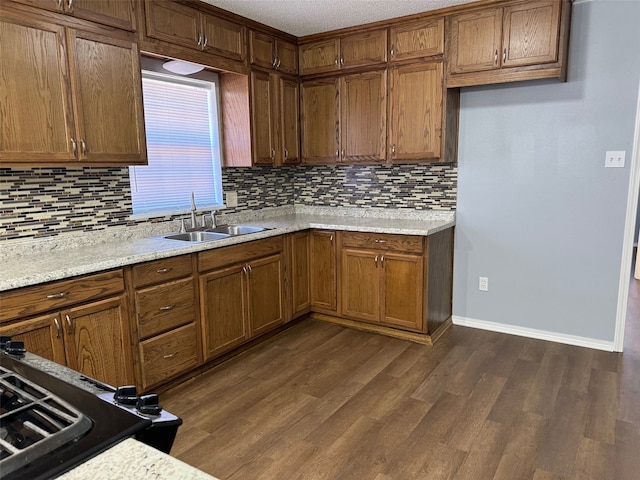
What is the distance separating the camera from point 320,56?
12.5 ft

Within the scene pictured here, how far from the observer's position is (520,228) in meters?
3.41

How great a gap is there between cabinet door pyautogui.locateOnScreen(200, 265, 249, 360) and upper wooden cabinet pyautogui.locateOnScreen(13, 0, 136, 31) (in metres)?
1.52

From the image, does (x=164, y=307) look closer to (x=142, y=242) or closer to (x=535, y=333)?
(x=142, y=242)

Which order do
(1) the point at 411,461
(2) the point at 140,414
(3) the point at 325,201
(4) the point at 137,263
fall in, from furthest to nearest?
(3) the point at 325,201, (4) the point at 137,263, (1) the point at 411,461, (2) the point at 140,414

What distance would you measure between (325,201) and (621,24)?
2.58 meters

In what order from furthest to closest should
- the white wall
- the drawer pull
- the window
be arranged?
the window, the white wall, the drawer pull

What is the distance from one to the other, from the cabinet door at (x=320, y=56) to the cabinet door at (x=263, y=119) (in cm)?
44

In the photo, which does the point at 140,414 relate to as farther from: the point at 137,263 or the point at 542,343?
the point at 542,343

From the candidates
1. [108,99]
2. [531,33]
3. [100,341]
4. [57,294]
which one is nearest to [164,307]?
[100,341]

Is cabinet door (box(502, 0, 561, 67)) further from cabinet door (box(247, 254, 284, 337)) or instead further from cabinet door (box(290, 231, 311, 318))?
Result: cabinet door (box(247, 254, 284, 337))

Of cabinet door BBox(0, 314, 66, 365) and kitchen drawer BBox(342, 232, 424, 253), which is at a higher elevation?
kitchen drawer BBox(342, 232, 424, 253)

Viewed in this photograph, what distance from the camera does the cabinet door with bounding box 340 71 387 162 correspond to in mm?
3596

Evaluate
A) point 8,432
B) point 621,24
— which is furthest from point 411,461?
point 621,24

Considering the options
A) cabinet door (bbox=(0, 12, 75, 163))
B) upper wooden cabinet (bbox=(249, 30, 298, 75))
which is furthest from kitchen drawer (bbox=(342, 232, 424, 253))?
cabinet door (bbox=(0, 12, 75, 163))
